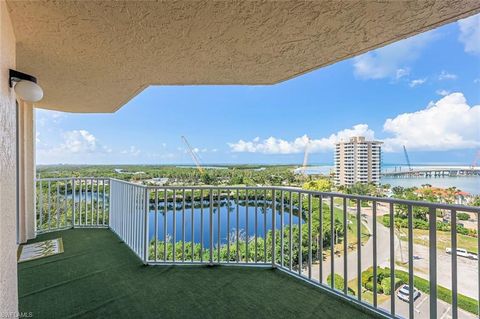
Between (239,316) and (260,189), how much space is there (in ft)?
4.81

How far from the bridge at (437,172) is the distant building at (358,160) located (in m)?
0.37

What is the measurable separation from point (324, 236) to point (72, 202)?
5111mm

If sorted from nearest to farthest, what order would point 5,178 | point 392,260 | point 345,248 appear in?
1. point 5,178
2. point 392,260
3. point 345,248

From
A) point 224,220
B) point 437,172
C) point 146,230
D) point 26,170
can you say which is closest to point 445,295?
point 224,220

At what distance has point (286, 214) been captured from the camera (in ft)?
9.54

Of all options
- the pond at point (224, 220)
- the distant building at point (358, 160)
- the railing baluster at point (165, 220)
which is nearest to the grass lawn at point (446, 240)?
the pond at point (224, 220)

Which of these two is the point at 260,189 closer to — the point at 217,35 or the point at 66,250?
the point at 217,35

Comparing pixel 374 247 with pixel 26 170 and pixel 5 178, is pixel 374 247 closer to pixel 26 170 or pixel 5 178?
pixel 5 178

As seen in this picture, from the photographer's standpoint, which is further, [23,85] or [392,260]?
[392,260]

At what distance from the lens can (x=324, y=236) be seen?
254 centimetres

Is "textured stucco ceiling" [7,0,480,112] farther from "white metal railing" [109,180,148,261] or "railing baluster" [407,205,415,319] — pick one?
"white metal railing" [109,180,148,261]

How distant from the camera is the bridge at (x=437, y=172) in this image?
356 cm

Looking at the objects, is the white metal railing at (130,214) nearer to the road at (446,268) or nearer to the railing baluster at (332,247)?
the railing baluster at (332,247)

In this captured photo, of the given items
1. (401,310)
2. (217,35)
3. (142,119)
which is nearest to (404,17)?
(217,35)
